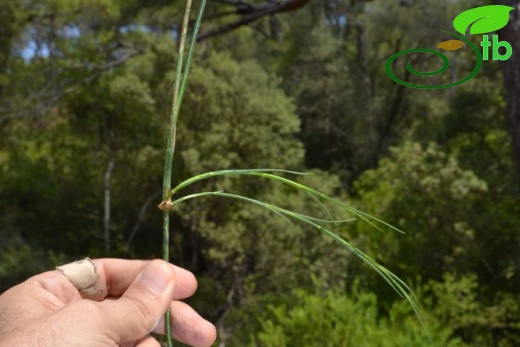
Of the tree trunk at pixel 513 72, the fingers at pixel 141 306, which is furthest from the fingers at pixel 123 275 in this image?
the tree trunk at pixel 513 72

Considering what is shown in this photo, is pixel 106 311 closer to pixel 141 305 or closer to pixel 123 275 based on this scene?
pixel 141 305

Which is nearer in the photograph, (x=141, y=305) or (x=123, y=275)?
(x=141, y=305)

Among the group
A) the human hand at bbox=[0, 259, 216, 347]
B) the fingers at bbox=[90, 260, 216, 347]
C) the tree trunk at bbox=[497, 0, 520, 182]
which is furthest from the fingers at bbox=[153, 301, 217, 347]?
the tree trunk at bbox=[497, 0, 520, 182]

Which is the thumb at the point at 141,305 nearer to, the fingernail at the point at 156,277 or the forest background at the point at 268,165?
the fingernail at the point at 156,277

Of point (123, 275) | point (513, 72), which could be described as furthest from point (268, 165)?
point (123, 275)

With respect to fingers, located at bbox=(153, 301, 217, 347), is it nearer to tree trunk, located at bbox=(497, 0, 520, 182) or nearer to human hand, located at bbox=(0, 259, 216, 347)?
human hand, located at bbox=(0, 259, 216, 347)

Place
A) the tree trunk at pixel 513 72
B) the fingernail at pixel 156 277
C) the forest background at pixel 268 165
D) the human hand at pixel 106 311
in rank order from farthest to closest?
the forest background at pixel 268 165
the tree trunk at pixel 513 72
the fingernail at pixel 156 277
the human hand at pixel 106 311

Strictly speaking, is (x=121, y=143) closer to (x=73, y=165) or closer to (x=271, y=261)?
(x=73, y=165)
